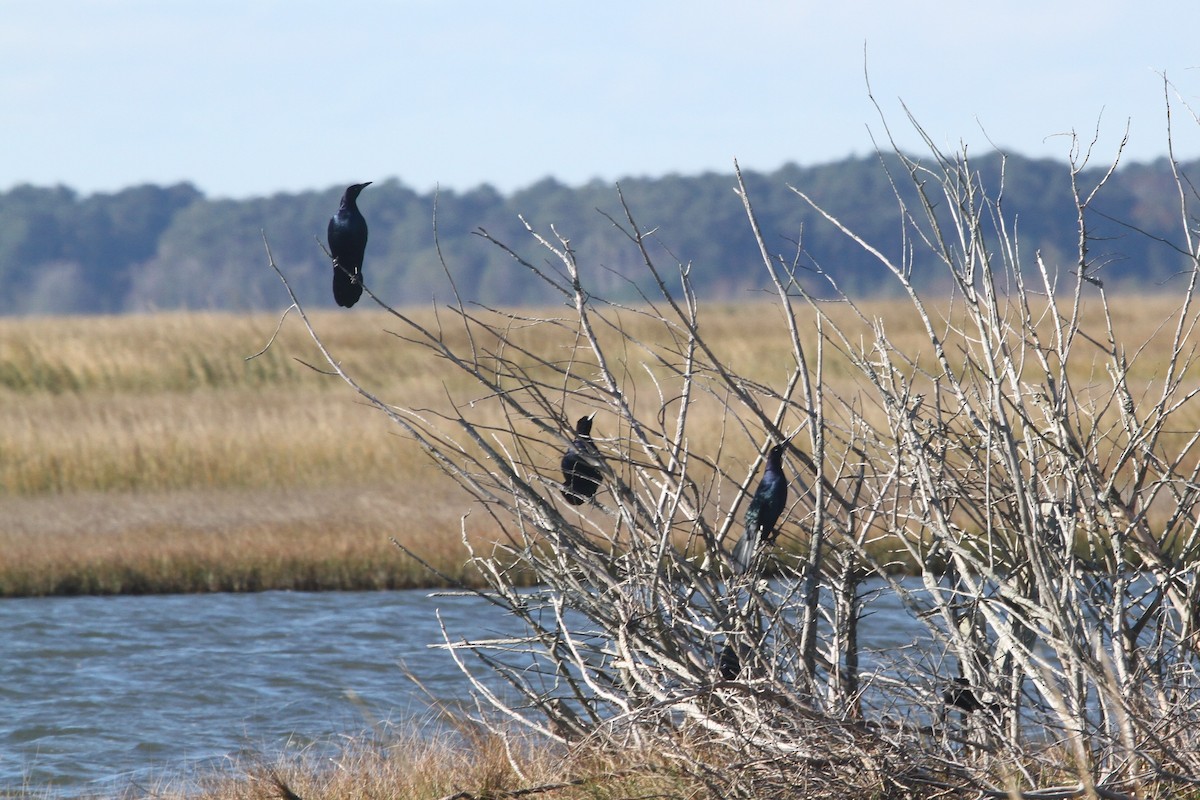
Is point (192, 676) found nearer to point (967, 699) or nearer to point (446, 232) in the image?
point (967, 699)

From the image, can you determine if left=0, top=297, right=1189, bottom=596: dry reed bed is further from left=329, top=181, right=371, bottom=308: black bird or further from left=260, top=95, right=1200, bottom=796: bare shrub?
left=329, top=181, right=371, bottom=308: black bird

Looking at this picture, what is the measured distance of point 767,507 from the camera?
3.91 m

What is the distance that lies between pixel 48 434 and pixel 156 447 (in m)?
1.15

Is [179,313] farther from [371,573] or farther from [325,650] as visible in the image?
[325,650]

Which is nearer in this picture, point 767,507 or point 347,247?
point 767,507

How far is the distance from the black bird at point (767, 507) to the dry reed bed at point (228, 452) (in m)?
1.56

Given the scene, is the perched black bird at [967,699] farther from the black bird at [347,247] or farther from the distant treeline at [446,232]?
the distant treeline at [446,232]

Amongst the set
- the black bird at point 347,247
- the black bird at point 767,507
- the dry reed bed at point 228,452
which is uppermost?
the black bird at point 347,247

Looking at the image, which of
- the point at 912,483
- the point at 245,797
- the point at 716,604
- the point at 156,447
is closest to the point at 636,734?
the point at 716,604

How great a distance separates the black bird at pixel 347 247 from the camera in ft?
13.3

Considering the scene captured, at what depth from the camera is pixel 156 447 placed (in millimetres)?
13680

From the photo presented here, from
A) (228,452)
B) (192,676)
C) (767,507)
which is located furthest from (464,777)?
(228,452)

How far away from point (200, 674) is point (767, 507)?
5380 mm

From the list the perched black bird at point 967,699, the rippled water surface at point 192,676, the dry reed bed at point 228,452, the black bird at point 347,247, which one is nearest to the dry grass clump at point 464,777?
the perched black bird at point 967,699
